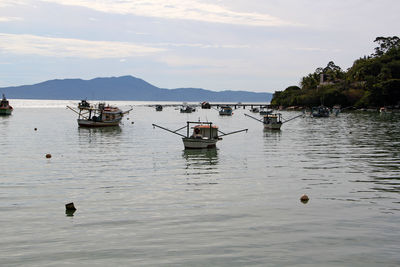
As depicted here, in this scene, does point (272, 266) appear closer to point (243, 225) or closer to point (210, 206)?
point (243, 225)

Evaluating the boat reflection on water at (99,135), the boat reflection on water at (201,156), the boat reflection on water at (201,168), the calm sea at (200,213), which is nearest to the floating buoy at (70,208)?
the calm sea at (200,213)

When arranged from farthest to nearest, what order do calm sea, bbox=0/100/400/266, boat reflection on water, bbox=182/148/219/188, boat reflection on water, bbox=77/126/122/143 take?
1. boat reflection on water, bbox=77/126/122/143
2. boat reflection on water, bbox=182/148/219/188
3. calm sea, bbox=0/100/400/266

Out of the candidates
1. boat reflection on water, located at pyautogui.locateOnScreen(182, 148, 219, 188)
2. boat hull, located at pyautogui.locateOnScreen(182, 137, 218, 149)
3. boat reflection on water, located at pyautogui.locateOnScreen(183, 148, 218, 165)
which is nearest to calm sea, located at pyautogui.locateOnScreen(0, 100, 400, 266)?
boat reflection on water, located at pyautogui.locateOnScreen(182, 148, 219, 188)

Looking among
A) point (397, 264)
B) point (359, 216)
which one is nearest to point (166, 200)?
point (359, 216)

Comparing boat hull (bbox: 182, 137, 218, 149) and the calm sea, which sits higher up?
boat hull (bbox: 182, 137, 218, 149)

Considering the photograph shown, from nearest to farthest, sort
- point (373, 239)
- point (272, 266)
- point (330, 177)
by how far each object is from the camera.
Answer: point (272, 266) < point (373, 239) < point (330, 177)

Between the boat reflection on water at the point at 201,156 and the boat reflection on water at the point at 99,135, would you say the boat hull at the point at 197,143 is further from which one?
the boat reflection on water at the point at 99,135

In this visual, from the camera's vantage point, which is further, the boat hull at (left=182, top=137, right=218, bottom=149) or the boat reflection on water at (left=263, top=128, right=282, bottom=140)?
the boat reflection on water at (left=263, top=128, right=282, bottom=140)

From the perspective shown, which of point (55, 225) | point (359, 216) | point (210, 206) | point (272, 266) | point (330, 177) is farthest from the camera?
point (330, 177)

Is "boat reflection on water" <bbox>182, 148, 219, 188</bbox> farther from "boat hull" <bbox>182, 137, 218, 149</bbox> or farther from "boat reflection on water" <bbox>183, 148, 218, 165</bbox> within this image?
"boat hull" <bbox>182, 137, 218, 149</bbox>

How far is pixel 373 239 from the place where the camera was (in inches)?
661

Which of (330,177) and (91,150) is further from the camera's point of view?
(91,150)

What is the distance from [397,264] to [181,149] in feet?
121

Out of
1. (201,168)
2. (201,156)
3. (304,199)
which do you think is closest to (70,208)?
(304,199)
